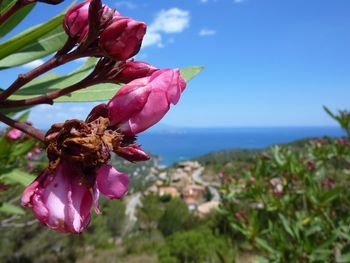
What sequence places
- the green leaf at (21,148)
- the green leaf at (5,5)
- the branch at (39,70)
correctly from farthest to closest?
the green leaf at (21,148)
the green leaf at (5,5)
the branch at (39,70)

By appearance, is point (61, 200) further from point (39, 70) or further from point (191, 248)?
point (191, 248)

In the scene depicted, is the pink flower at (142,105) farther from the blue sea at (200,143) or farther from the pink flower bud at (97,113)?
the blue sea at (200,143)

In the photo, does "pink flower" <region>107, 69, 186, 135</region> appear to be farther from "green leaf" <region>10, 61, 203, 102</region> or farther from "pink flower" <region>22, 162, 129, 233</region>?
"green leaf" <region>10, 61, 203, 102</region>

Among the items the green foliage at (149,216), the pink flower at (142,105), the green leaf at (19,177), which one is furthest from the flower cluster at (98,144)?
the green foliage at (149,216)

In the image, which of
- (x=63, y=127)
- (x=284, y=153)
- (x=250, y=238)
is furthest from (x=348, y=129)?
(x=63, y=127)

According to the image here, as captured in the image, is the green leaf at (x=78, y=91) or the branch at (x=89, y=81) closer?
the branch at (x=89, y=81)

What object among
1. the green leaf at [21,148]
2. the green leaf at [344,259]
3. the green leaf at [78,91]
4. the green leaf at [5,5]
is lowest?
the green leaf at [344,259]

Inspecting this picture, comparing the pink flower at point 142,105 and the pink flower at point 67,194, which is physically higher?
the pink flower at point 142,105

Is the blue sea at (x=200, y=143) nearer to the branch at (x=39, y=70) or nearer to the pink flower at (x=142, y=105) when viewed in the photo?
the branch at (x=39, y=70)

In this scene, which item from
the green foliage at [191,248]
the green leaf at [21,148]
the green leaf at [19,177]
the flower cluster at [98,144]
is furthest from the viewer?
the green foliage at [191,248]
